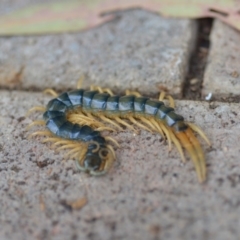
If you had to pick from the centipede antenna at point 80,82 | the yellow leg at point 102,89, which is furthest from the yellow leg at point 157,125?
the centipede antenna at point 80,82

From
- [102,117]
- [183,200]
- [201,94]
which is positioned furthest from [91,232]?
[201,94]

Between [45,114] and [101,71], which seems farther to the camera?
[101,71]

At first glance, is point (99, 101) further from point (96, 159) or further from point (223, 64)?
point (223, 64)

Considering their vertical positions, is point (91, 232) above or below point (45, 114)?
below

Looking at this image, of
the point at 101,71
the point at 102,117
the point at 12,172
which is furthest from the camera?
→ the point at 101,71

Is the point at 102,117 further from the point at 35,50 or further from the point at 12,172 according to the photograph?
the point at 35,50

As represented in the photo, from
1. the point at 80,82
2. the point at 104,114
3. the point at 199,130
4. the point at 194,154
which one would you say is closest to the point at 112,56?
the point at 80,82

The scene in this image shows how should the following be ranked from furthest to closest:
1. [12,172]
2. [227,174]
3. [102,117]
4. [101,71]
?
[101,71]
[102,117]
[12,172]
[227,174]
